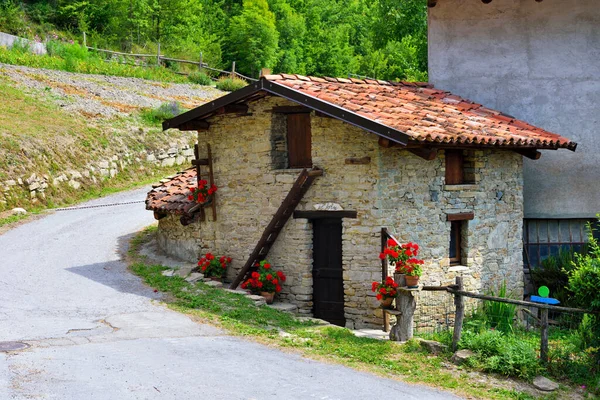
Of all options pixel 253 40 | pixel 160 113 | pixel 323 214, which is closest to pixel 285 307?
pixel 323 214

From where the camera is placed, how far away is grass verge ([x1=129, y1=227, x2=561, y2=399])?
29.8ft

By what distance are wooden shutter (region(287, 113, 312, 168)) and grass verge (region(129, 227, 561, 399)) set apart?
2.72 meters

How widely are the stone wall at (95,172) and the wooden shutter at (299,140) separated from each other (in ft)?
32.0

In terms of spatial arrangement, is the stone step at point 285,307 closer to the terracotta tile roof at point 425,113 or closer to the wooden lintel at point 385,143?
the wooden lintel at point 385,143

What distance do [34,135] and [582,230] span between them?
609 inches

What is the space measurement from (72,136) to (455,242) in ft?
45.9

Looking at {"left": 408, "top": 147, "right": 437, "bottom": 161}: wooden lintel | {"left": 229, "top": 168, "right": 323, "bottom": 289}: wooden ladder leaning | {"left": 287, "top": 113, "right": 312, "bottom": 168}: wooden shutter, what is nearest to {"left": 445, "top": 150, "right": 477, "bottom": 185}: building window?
{"left": 408, "top": 147, "right": 437, "bottom": 161}: wooden lintel

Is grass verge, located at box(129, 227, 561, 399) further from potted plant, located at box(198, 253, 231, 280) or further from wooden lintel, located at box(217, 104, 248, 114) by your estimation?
wooden lintel, located at box(217, 104, 248, 114)

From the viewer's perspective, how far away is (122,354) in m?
9.34

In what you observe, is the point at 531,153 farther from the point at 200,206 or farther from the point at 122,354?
the point at 122,354

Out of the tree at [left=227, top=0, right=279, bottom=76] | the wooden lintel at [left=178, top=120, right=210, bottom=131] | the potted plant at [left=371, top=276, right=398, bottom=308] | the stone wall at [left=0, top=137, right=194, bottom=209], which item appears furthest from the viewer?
the tree at [left=227, top=0, right=279, bottom=76]

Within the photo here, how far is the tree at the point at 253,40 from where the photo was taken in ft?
152

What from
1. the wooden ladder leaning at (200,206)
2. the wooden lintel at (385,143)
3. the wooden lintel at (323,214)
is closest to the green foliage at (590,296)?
the wooden lintel at (385,143)

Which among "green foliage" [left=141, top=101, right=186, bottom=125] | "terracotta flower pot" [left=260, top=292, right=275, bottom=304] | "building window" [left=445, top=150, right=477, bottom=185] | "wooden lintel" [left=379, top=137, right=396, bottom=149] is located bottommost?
"terracotta flower pot" [left=260, top=292, right=275, bottom=304]
